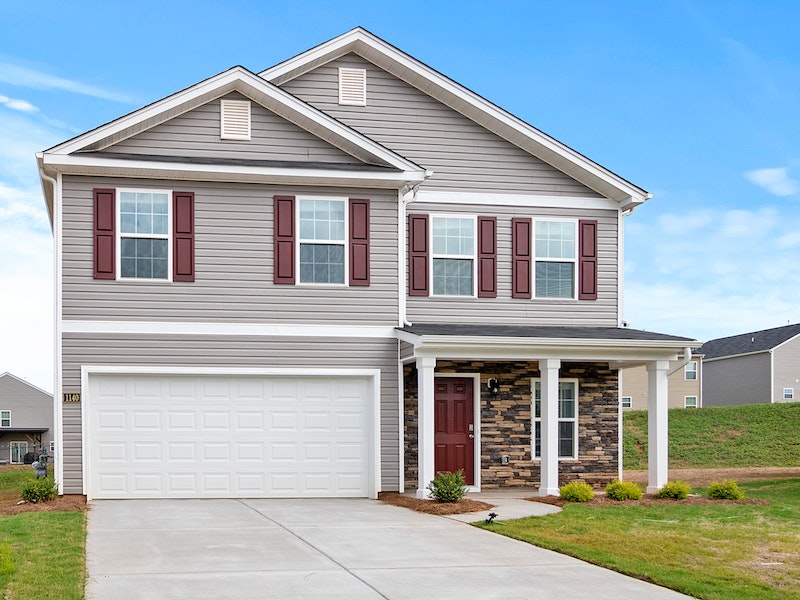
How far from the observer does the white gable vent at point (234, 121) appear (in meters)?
17.7

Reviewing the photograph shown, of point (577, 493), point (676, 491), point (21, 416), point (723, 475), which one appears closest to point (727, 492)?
point (676, 491)

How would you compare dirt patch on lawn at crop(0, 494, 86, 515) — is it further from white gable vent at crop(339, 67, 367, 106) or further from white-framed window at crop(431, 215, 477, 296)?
white gable vent at crop(339, 67, 367, 106)

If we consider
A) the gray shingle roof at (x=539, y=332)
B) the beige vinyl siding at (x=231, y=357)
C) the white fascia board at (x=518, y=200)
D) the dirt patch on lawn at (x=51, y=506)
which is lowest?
the dirt patch on lawn at (x=51, y=506)

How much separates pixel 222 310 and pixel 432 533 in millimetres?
6496

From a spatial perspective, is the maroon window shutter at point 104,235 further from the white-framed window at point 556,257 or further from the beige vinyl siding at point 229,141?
the white-framed window at point 556,257

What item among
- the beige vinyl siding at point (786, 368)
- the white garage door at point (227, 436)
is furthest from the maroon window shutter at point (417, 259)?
the beige vinyl siding at point (786, 368)

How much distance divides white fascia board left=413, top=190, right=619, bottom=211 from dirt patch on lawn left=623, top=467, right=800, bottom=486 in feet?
23.0

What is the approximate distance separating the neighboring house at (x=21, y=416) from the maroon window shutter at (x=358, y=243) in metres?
47.3

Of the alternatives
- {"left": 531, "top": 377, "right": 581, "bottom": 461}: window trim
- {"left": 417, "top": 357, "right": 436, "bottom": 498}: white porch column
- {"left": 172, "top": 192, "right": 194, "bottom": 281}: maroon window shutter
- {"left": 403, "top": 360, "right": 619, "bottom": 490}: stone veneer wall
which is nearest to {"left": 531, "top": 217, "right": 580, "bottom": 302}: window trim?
{"left": 403, "top": 360, "right": 619, "bottom": 490}: stone veneer wall

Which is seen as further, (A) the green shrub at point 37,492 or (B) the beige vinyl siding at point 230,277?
(B) the beige vinyl siding at point 230,277

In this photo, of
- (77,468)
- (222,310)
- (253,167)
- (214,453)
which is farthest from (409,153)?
(77,468)

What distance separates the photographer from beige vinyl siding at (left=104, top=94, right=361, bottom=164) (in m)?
17.5

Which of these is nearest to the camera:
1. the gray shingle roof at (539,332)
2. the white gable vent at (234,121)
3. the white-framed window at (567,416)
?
the gray shingle roof at (539,332)

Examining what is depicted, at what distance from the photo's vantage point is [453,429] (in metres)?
19.3
